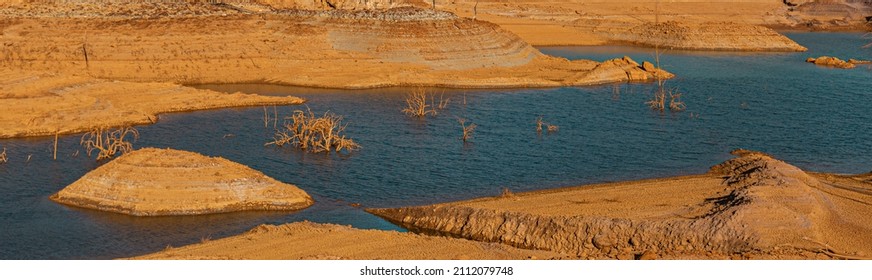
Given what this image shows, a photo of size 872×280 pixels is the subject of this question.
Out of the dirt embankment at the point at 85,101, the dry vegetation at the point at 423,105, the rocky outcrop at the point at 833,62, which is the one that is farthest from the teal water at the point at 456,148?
the rocky outcrop at the point at 833,62

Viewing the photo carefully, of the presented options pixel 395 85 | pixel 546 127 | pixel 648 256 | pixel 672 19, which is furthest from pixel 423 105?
pixel 672 19

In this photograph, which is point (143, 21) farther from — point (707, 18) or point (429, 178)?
point (707, 18)

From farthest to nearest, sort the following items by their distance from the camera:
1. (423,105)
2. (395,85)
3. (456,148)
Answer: (395,85)
(423,105)
(456,148)

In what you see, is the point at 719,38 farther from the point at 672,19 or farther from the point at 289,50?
the point at 289,50

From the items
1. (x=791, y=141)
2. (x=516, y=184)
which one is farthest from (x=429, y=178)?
(x=791, y=141)

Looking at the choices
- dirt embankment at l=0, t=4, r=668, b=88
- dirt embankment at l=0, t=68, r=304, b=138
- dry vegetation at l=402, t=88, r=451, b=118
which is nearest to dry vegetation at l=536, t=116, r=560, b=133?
dry vegetation at l=402, t=88, r=451, b=118
